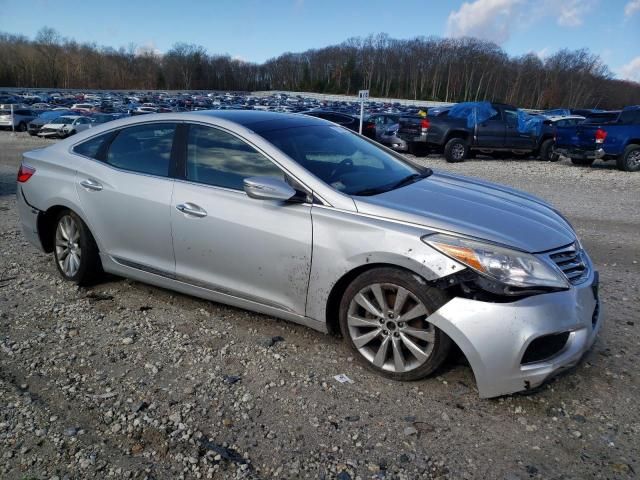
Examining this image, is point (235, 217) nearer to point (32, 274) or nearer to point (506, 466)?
point (506, 466)

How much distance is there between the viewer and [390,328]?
3.05 meters

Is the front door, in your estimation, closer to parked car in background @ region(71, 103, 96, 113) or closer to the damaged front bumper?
the damaged front bumper

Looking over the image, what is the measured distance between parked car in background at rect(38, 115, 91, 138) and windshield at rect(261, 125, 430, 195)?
24.7 m

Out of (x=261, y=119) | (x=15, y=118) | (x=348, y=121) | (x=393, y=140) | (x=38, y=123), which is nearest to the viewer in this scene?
(x=261, y=119)

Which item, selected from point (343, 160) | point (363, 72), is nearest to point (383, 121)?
point (343, 160)

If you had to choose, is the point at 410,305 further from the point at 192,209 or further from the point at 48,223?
the point at 48,223

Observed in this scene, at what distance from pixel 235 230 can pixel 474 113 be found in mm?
14866

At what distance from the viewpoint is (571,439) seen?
2637mm

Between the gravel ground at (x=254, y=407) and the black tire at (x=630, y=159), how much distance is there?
11.9 meters

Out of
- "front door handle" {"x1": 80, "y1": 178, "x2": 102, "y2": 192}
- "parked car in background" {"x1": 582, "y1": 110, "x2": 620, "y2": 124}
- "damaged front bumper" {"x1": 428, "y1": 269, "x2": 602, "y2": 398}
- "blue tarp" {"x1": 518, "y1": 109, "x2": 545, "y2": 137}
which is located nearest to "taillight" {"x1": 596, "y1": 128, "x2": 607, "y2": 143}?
"parked car in background" {"x1": 582, "y1": 110, "x2": 620, "y2": 124}

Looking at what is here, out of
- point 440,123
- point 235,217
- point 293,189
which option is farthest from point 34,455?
point 440,123

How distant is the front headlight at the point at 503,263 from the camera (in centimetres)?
274

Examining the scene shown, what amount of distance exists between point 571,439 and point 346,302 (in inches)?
55.9

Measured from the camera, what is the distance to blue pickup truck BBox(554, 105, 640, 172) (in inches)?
555
